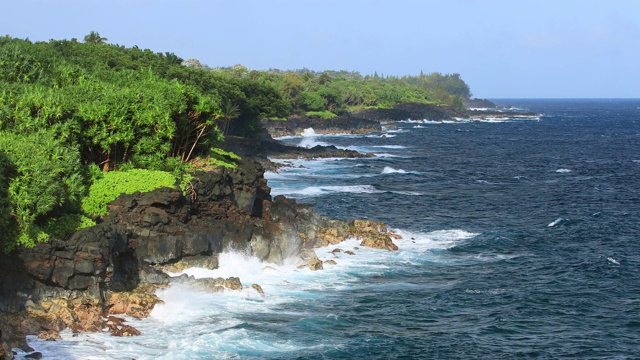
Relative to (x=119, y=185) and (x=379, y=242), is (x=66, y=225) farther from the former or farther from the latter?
(x=379, y=242)

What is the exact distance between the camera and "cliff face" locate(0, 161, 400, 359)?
98.4 feet

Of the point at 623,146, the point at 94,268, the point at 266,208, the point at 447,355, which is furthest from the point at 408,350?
the point at 623,146

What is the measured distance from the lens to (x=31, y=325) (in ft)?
93.1

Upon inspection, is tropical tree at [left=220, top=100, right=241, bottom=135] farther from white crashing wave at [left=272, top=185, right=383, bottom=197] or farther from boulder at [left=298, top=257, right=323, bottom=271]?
boulder at [left=298, top=257, right=323, bottom=271]

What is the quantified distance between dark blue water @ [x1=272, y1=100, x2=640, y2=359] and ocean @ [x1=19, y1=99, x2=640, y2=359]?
0.35 feet

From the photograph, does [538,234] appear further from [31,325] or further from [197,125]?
[31,325]

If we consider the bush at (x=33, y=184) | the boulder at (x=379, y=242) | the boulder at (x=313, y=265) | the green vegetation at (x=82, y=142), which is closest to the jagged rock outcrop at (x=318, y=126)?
the green vegetation at (x=82, y=142)

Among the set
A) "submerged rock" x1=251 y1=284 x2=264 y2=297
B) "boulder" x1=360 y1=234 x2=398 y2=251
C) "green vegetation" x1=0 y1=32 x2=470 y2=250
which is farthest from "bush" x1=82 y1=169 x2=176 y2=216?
"boulder" x1=360 y1=234 x2=398 y2=251

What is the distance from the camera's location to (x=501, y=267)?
143 feet

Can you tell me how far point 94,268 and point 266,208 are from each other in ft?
56.7

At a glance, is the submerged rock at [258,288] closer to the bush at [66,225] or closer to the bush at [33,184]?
the bush at [66,225]

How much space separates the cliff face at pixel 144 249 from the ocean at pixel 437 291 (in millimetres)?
929

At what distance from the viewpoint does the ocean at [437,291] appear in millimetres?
29984

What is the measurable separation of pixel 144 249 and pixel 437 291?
560 inches
